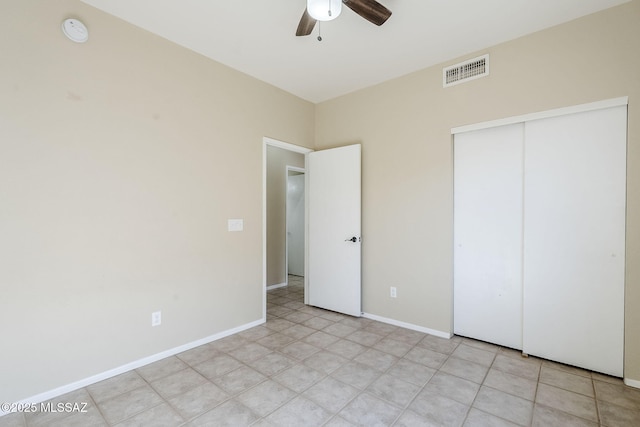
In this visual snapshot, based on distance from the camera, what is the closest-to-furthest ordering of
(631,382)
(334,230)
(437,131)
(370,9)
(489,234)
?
(370,9), (631,382), (489,234), (437,131), (334,230)

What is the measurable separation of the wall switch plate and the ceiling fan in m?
1.90

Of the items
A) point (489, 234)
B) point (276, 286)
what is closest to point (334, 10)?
point (489, 234)

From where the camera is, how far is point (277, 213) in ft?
16.6

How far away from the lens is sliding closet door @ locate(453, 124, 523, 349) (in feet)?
8.85

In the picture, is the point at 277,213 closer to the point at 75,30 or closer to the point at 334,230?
the point at 334,230

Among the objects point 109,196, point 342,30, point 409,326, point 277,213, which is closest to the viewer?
point 109,196

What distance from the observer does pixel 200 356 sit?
104 inches

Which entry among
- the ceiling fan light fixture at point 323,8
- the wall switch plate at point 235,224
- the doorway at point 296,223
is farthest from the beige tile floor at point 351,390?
the doorway at point 296,223

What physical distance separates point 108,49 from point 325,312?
135 inches

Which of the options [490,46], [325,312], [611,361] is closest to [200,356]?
[325,312]

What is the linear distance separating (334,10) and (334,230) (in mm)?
2494

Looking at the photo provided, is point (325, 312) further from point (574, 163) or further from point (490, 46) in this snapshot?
point (490, 46)

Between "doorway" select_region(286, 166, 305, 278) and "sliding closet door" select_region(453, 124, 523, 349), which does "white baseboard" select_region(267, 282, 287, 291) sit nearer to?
"doorway" select_region(286, 166, 305, 278)

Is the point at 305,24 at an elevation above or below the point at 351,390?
above
